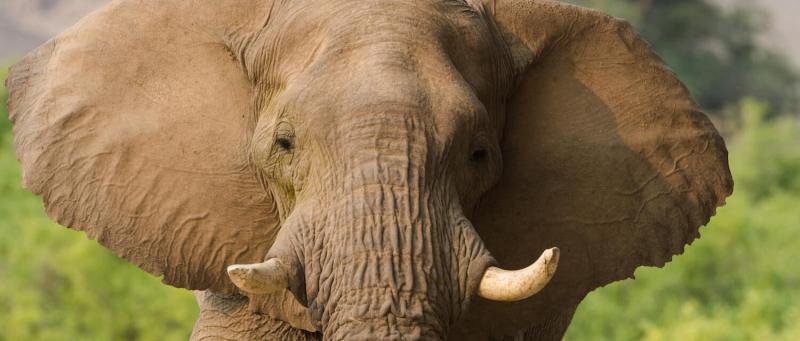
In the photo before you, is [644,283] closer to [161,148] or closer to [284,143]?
[161,148]

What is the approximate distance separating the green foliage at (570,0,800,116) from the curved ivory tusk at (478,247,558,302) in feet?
106

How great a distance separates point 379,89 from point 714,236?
52.8 ft

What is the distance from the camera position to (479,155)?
5074mm

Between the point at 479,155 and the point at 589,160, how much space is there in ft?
2.01

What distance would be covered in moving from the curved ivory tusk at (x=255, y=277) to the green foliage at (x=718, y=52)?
32544 millimetres

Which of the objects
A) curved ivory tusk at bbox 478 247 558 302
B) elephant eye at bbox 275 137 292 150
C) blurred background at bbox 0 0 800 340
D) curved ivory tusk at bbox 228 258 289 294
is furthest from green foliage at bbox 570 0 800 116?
curved ivory tusk at bbox 228 258 289 294

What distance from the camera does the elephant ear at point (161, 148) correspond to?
17.6ft

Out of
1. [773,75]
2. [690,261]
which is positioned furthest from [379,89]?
[773,75]

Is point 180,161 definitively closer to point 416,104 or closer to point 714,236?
point 416,104

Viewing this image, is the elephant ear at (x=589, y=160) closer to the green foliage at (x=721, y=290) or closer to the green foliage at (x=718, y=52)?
the green foliage at (x=721, y=290)

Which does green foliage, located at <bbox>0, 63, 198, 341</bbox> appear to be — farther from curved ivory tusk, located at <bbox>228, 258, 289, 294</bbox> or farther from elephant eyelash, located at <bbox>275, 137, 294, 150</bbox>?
curved ivory tusk, located at <bbox>228, 258, 289, 294</bbox>

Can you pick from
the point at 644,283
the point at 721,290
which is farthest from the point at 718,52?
the point at 644,283

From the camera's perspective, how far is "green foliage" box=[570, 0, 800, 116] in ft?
126

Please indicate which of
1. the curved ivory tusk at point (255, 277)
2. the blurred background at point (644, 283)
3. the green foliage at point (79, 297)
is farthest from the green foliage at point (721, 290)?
the curved ivory tusk at point (255, 277)
